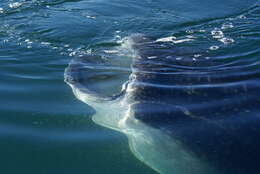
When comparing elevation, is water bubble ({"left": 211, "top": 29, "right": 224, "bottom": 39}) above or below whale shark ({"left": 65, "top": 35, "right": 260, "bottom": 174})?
above

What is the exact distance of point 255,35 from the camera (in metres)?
9.59

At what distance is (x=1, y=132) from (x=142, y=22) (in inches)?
228

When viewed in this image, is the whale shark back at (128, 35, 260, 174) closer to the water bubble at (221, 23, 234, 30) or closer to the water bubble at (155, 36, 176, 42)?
the water bubble at (155, 36, 176, 42)

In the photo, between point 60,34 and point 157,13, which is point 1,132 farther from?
point 157,13

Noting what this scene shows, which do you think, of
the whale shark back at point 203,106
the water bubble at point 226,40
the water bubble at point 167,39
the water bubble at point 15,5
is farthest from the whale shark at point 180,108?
the water bubble at point 15,5

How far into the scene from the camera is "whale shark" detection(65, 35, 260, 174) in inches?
198

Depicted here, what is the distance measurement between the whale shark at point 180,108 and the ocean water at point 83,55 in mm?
110

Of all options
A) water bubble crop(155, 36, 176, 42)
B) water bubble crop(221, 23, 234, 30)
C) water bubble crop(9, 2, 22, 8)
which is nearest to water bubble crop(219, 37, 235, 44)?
water bubble crop(221, 23, 234, 30)

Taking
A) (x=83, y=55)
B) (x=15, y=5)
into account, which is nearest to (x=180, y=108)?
(x=83, y=55)

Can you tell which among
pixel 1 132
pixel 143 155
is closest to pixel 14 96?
pixel 1 132

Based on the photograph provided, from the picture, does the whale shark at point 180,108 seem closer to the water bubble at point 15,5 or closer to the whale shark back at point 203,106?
the whale shark back at point 203,106

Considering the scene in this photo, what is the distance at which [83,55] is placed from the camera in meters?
8.72

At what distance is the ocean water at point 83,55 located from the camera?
5.23 meters

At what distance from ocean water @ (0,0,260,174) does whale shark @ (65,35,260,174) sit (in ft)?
0.36
